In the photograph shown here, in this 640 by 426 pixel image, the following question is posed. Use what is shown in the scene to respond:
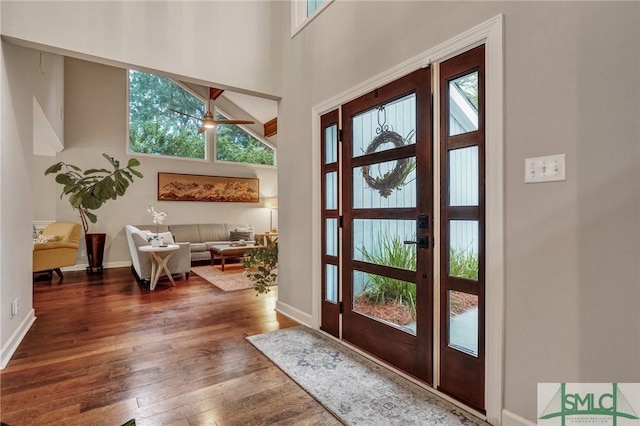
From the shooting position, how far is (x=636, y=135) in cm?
118

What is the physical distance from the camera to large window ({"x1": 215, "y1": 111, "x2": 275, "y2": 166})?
25.2 feet

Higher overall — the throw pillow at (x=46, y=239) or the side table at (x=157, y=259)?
the throw pillow at (x=46, y=239)

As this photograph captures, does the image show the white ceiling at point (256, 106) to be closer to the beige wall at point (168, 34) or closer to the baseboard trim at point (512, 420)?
the beige wall at point (168, 34)

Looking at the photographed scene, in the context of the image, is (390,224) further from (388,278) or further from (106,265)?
(106,265)

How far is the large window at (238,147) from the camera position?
25.2 feet

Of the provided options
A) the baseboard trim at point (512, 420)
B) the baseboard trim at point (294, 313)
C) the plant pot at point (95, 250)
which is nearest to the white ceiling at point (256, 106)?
the plant pot at point (95, 250)

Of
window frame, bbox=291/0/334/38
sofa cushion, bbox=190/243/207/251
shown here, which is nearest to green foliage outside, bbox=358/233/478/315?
window frame, bbox=291/0/334/38

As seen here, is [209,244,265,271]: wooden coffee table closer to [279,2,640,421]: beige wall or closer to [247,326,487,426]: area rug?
[247,326,487,426]: area rug

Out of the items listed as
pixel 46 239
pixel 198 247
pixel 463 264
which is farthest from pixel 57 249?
pixel 463 264

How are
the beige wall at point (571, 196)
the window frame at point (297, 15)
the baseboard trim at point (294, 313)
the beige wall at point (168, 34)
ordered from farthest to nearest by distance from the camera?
the window frame at point (297, 15) < the baseboard trim at point (294, 313) < the beige wall at point (168, 34) < the beige wall at point (571, 196)

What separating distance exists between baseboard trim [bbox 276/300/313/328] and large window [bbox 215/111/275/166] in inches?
204

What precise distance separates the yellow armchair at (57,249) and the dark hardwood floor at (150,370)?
1.27 meters

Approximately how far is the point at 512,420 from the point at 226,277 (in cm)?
450

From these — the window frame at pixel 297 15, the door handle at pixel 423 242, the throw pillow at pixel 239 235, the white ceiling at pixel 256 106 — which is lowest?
the throw pillow at pixel 239 235
